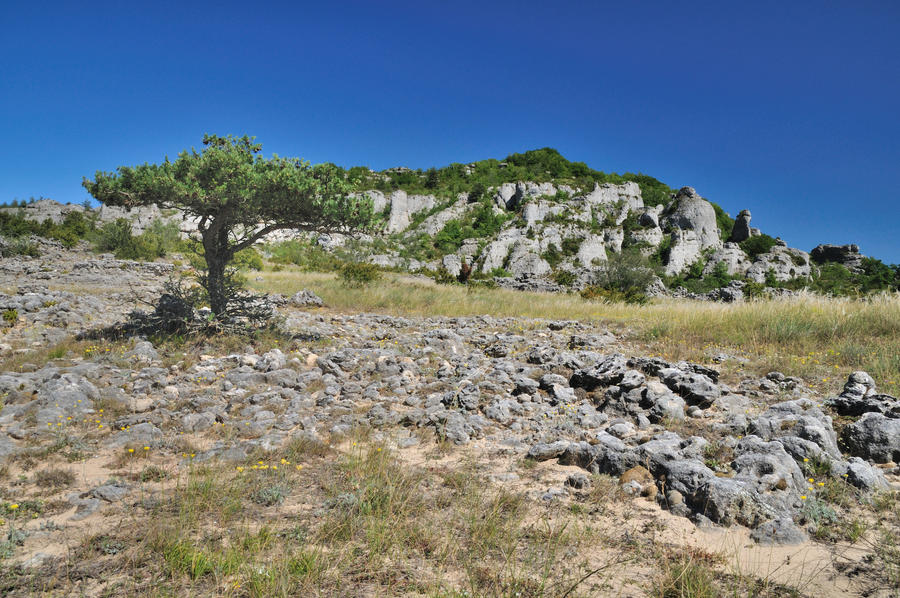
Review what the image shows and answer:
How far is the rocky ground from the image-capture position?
2.66 metres

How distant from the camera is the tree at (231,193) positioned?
7.32 m

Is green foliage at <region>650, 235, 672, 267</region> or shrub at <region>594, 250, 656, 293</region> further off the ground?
green foliage at <region>650, 235, 672, 267</region>

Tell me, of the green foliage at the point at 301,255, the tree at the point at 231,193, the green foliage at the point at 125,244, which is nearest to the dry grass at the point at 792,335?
the tree at the point at 231,193

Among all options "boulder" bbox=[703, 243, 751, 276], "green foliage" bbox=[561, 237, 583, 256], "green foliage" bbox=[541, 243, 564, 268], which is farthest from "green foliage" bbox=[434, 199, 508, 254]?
"boulder" bbox=[703, 243, 751, 276]

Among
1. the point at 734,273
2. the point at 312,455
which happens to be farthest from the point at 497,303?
the point at 734,273

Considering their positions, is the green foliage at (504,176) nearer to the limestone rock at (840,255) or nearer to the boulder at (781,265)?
the boulder at (781,265)

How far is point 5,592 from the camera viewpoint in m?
2.15

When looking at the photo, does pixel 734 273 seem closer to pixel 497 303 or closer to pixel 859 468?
pixel 497 303

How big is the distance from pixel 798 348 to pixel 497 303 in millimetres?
10514

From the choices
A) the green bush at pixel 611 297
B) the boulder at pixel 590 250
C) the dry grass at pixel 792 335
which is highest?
the boulder at pixel 590 250

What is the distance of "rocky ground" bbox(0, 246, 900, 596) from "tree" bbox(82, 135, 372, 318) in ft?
7.70

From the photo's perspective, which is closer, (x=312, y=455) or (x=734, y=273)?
(x=312, y=455)

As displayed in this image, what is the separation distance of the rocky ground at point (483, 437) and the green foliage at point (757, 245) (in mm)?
63748

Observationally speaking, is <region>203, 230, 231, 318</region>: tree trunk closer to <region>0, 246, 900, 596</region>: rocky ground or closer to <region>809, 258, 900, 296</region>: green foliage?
<region>0, 246, 900, 596</region>: rocky ground
